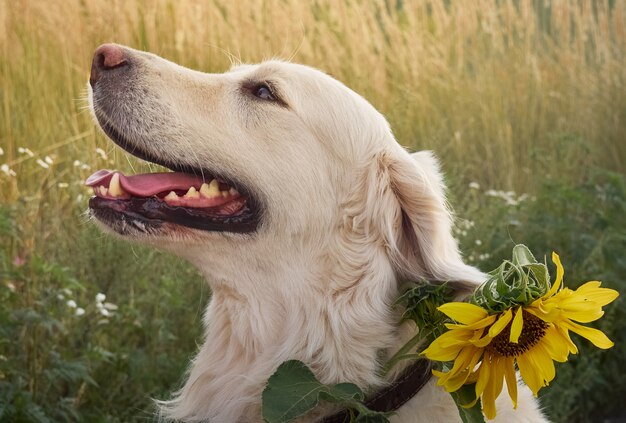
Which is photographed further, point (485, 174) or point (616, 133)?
point (616, 133)

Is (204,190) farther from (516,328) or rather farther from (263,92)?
(516,328)

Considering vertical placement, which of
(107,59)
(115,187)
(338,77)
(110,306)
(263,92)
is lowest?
(338,77)

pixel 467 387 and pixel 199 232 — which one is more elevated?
pixel 199 232

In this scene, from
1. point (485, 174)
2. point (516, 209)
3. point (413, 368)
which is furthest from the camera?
point (485, 174)

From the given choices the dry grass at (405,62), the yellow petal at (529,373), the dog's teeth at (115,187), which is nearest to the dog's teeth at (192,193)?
the dog's teeth at (115,187)

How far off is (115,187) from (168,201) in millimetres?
165

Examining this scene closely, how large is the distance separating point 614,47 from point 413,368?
17.4 ft

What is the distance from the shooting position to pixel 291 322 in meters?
2.81

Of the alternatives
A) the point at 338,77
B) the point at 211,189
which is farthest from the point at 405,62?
the point at 211,189

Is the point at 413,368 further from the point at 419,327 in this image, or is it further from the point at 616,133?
the point at 616,133

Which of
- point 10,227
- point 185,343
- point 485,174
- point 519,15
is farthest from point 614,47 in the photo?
point 10,227

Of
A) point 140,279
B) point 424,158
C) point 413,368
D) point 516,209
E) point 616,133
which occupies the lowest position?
point 616,133

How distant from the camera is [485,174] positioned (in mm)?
6238

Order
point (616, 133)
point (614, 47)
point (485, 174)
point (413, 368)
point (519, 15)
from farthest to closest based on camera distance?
1. point (519, 15)
2. point (614, 47)
3. point (616, 133)
4. point (485, 174)
5. point (413, 368)
